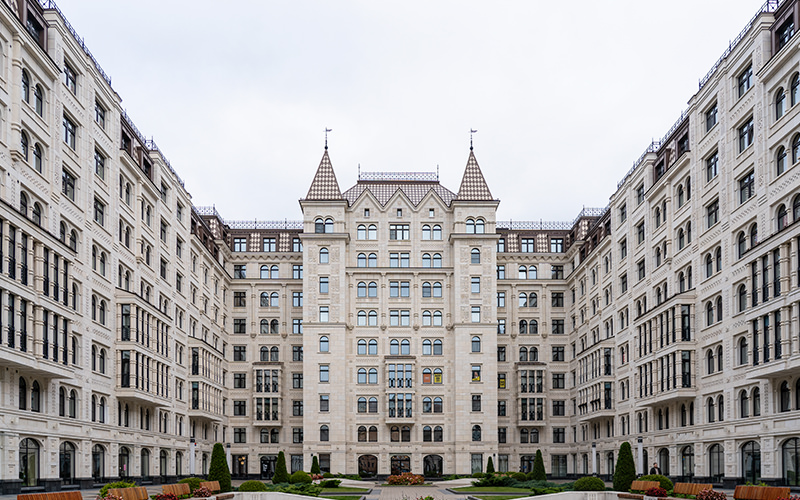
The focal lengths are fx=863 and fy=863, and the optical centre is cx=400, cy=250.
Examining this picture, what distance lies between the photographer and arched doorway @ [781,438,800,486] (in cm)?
4041

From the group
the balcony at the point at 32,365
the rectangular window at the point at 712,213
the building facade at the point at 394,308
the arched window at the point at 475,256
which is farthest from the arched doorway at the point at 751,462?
the arched window at the point at 475,256

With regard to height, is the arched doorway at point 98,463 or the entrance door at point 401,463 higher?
the arched doorway at point 98,463

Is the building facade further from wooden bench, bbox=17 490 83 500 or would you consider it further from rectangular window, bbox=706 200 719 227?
wooden bench, bbox=17 490 83 500

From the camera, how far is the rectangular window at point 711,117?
173ft

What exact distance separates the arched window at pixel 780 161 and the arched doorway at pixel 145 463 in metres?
44.8

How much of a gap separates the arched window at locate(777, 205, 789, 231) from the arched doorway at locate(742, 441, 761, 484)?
11.5 meters

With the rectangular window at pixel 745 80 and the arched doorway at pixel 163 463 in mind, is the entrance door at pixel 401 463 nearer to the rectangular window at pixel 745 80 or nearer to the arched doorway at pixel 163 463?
the arched doorway at pixel 163 463

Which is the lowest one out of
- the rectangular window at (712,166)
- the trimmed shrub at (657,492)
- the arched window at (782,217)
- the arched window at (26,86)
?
the trimmed shrub at (657,492)

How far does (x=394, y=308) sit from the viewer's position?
86312mm

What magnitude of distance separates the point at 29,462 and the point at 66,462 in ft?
16.6

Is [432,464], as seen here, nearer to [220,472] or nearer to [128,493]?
[220,472]

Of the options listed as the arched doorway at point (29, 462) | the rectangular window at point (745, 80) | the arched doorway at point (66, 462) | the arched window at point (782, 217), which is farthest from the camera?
the rectangular window at point (745, 80)

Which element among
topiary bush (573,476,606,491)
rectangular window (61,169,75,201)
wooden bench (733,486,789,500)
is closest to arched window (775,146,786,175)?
wooden bench (733,486,789,500)

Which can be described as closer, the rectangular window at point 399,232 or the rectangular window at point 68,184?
the rectangular window at point 68,184
